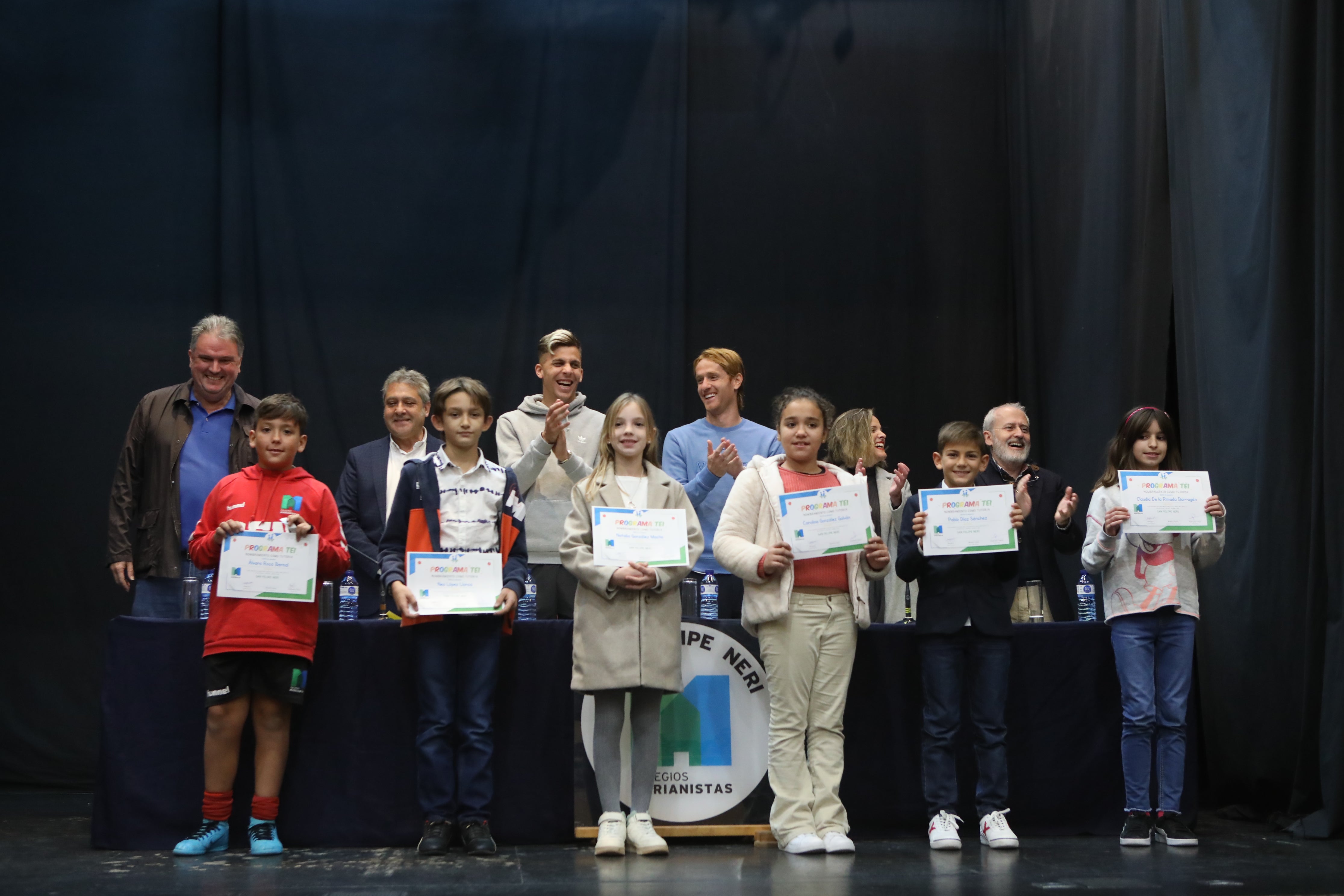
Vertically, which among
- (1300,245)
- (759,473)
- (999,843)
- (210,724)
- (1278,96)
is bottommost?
(999,843)

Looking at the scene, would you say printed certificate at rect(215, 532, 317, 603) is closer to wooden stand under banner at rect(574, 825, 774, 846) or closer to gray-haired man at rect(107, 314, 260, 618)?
gray-haired man at rect(107, 314, 260, 618)

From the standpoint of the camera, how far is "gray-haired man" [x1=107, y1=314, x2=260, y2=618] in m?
4.46

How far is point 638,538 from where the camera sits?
3.91 meters

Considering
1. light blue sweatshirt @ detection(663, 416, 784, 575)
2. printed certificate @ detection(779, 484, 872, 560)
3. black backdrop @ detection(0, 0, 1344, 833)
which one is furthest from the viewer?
black backdrop @ detection(0, 0, 1344, 833)

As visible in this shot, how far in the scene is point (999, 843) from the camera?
3955 millimetres

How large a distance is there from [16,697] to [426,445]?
124 inches

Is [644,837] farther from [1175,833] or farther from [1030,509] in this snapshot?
[1030,509]

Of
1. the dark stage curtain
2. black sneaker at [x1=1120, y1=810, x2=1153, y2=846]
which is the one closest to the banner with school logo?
black sneaker at [x1=1120, y1=810, x2=1153, y2=846]

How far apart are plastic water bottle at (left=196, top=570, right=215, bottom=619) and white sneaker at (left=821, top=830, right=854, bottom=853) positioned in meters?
2.24

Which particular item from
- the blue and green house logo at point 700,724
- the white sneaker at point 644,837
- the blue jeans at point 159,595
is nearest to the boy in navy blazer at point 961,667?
the blue and green house logo at point 700,724

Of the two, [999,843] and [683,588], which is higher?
[683,588]

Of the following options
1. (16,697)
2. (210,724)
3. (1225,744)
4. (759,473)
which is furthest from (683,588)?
(16,697)

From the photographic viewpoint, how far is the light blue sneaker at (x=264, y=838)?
3.86 meters

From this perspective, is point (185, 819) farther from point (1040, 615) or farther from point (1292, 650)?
point (1292, 650)
